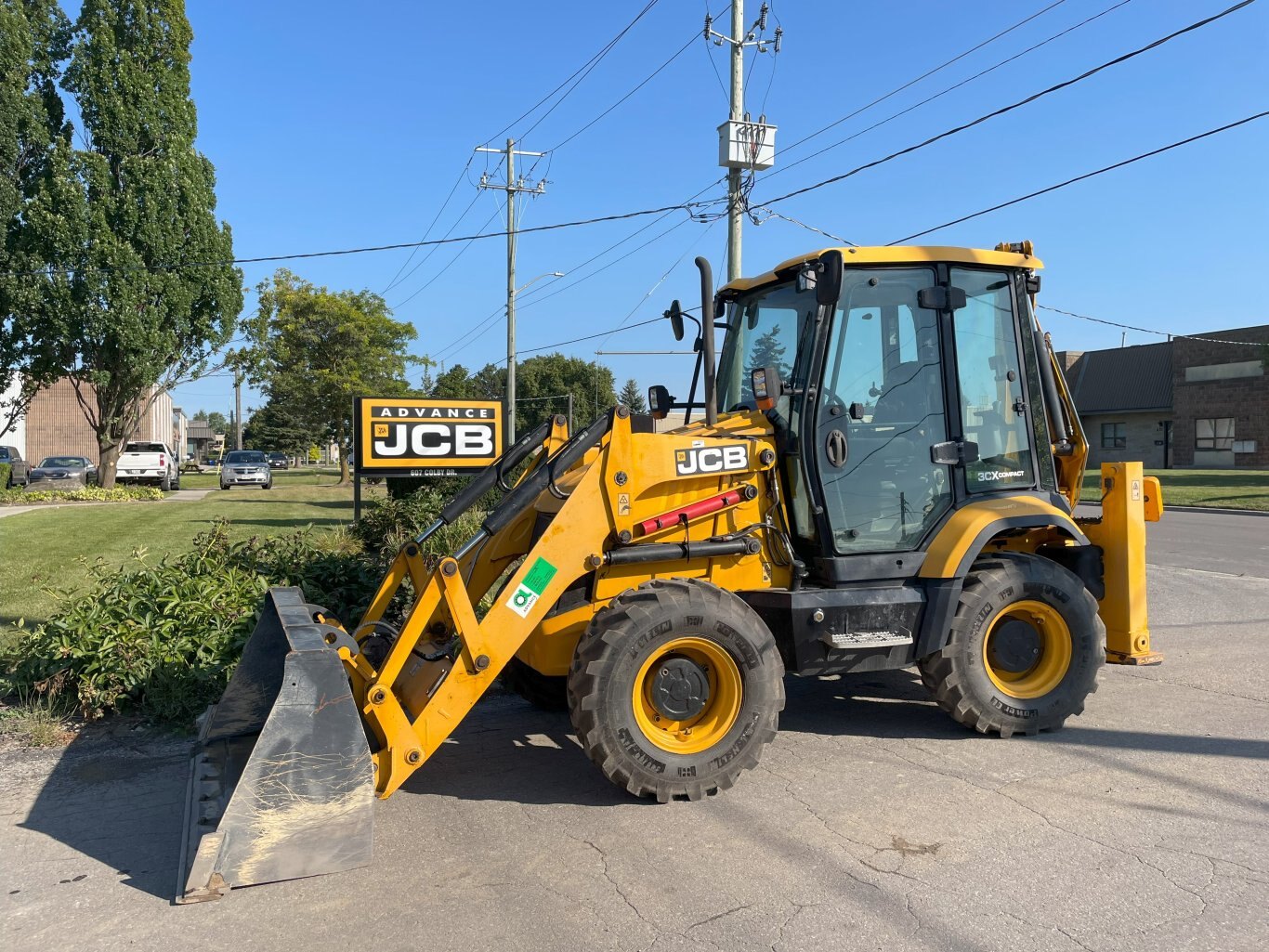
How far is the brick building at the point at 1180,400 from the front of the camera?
40125 mm

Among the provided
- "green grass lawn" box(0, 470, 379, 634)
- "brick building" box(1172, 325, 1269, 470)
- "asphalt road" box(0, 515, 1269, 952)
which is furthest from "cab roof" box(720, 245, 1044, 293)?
"brick building" box(1172, 325, 1269, 470)

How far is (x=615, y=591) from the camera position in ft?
16.2

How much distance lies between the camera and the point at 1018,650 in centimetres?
549

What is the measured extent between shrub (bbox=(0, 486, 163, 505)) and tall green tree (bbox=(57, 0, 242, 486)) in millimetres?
1851

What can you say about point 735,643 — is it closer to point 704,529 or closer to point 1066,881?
point 704,529

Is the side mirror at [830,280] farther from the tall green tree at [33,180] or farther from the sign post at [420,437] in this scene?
the tall green tree at [33,180]

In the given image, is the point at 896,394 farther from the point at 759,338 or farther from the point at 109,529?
the point at 109,529

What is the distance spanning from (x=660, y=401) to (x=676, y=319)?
591 millimetres

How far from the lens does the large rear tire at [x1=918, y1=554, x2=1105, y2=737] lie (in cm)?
527

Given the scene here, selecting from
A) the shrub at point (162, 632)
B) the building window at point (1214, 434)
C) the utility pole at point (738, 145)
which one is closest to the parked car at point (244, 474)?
the utility pole at point (738, 145)

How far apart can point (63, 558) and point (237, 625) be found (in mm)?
8103

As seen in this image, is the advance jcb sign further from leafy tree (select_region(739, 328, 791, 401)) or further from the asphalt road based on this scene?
leafy tree (select_region(739, 328, 791, 401))

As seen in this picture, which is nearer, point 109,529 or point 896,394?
point 896,394

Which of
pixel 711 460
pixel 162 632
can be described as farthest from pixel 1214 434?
pixel 162 632
